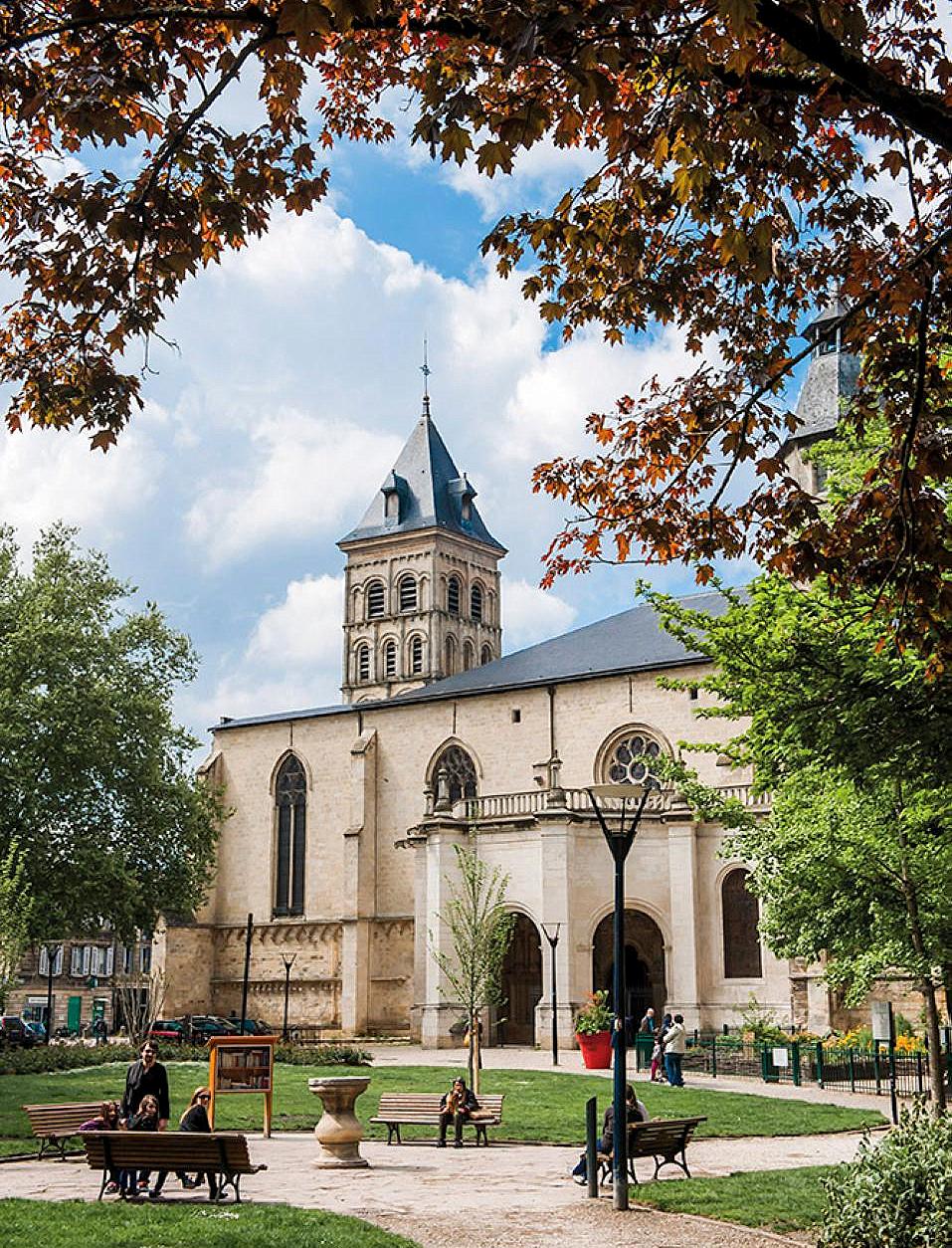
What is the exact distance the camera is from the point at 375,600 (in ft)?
252

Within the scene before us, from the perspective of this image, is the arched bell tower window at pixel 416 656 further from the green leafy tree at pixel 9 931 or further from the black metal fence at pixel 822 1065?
the black metal fence at pixel 822 1065

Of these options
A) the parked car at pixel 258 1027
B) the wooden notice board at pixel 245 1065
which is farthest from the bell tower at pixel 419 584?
the wooden notice board at pixel 245 1065

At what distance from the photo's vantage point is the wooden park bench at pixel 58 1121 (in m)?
15.7

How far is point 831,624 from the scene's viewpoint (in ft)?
41.9

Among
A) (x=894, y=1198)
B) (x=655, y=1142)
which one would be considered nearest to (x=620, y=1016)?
(x=655, y=1142)

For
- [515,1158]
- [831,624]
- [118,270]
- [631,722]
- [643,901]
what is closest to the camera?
[118,270]

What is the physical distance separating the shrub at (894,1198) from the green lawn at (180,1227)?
9.92 feet

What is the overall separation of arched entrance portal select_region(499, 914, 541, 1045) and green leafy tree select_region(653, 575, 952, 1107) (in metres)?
20.4

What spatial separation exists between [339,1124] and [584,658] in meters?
33.5

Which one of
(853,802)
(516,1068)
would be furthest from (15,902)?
(853,802)

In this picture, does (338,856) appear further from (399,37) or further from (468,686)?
(399,37)

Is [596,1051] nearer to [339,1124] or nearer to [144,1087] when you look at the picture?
[339,1124]

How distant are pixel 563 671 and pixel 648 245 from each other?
39.1 m

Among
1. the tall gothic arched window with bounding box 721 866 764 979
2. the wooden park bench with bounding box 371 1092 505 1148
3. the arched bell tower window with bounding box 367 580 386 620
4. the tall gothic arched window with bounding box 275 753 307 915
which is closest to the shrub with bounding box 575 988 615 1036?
the tall gothic arched window with bounding box 721 866 764 979
